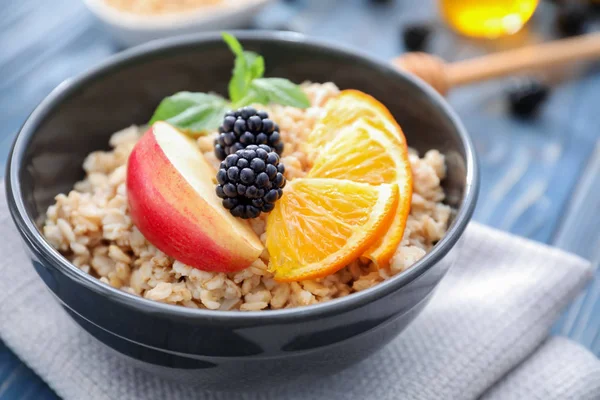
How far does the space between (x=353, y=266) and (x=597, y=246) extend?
3.22 ft

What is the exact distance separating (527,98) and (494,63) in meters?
0.18

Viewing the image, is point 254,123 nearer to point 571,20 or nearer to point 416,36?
point 416,36

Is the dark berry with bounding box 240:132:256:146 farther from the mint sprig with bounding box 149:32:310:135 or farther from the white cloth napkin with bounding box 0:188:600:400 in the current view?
the white cloth napkin with bounding box 0:188:600:400

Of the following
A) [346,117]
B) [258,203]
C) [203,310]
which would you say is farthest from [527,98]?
[203,310]

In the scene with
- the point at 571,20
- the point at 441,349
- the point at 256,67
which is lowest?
the point at 441,349

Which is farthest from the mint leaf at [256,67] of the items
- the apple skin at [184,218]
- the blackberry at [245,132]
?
the apple skin at [184,218]

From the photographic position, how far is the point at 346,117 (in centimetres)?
163

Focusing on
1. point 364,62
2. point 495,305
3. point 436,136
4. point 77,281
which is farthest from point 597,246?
point 77,281

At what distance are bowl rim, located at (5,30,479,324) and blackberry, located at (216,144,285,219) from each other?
25 centimetres

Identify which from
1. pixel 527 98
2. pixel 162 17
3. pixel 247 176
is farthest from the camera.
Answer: pixel 162 17

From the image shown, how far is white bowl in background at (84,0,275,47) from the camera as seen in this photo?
261cm

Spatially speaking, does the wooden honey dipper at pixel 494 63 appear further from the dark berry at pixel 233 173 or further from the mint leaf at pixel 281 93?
the dark berry at pixel 233 173

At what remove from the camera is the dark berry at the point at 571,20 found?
9.61 ft

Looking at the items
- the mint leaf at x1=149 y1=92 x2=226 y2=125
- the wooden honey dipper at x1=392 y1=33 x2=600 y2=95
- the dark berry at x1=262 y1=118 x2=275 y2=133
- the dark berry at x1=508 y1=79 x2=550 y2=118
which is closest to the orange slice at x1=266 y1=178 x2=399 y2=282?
the dark berry at x1=262 y1=118 x2=275 y2=133
